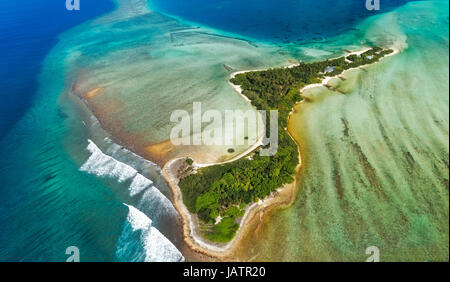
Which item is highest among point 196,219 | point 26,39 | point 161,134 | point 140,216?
point 26,39

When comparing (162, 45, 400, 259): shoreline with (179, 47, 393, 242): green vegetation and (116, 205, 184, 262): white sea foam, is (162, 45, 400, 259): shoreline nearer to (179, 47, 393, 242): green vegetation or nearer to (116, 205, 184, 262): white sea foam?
(179, 47, 393, 242): green vegetation

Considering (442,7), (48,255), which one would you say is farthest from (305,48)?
(48,255)

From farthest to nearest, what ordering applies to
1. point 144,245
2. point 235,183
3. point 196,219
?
point 235,183
point 196,219
point 144,245

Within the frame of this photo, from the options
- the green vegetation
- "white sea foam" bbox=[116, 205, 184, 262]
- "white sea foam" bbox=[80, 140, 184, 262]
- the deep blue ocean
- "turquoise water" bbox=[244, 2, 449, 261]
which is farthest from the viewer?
the deep blue ocean

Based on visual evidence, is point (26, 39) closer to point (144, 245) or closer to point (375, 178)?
point (144, 245)

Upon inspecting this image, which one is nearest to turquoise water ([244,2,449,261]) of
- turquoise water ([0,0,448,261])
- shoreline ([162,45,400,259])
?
turquoise water ([0,0,448,261])

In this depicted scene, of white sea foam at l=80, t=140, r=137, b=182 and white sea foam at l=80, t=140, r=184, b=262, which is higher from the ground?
white sea foam at l=80, t=140, r=137, b=182

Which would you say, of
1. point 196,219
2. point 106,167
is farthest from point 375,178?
point 106,167

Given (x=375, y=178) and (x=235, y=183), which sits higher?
(x=235, y=183)

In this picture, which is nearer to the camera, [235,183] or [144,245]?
[144,245]

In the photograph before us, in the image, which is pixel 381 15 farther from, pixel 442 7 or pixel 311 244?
pixel 311 244
